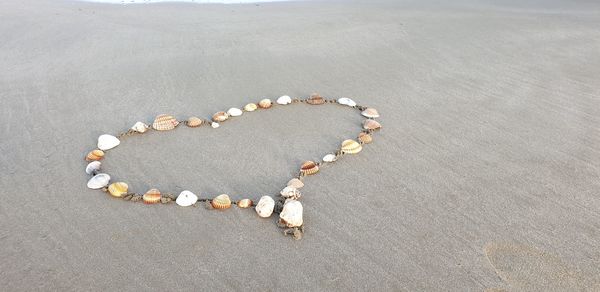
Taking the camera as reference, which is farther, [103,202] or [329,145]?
[329,145]

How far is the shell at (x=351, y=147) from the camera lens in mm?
3197

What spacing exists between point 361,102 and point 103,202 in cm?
232

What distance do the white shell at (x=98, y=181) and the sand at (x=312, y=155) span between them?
0.21ft

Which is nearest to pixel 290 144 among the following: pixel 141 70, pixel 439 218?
pixel 439 218

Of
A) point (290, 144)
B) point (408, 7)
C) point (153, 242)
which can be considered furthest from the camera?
point (408, 7)

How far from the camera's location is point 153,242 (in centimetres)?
237

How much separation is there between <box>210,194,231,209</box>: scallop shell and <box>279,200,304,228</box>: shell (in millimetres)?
346

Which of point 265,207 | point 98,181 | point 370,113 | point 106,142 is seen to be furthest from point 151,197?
point 370,113

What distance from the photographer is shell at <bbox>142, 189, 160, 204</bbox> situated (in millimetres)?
2650

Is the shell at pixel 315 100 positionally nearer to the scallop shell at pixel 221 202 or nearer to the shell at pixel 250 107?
the shell at pixel 250 107

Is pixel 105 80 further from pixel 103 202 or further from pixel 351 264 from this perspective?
pixel 351 264

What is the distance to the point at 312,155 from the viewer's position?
3227 millimetres

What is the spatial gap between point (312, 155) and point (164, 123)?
3.96 ft

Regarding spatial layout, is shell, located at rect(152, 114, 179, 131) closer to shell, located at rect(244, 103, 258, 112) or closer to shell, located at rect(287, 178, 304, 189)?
shell, located at rect(244, 103, 258, 112)
